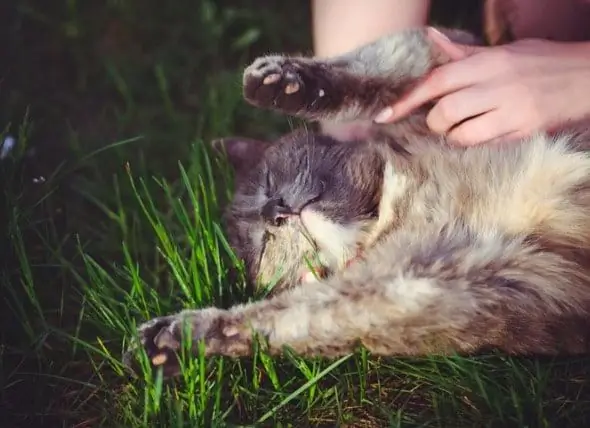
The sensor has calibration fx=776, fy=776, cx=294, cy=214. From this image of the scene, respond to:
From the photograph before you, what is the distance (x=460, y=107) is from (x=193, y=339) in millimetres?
885

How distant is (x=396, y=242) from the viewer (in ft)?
5.67

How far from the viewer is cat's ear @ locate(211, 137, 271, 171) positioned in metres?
2.31

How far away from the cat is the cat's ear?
219mm

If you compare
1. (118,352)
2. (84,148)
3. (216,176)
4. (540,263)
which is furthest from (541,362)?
(84,148)

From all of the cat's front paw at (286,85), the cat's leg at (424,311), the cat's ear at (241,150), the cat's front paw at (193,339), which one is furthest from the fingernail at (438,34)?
the cat's front paw at (193,339)

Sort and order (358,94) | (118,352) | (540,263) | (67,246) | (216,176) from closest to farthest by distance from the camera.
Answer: (540,263) < (118,352) < (358,94) < (67,246) < (216,176)

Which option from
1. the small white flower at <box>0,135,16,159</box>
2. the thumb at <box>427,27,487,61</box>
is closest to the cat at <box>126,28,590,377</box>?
the thumb at <box>427,27,487,61</box>

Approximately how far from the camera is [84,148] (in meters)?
2.61

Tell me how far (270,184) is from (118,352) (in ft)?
Result: 1.87

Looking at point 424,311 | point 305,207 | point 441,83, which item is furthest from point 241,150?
point 424,311

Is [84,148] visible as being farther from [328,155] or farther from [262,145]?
[328,155]

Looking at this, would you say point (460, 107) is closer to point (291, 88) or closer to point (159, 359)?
point (291, 88)

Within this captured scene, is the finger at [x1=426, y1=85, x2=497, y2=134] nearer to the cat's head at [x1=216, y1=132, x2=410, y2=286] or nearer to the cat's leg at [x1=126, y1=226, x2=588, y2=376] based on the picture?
the cat's head at [x1=216, y1=132, x2=410, y2=286]

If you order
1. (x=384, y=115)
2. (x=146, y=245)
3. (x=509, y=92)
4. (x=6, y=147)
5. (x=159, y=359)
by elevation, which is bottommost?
(x=146, y=245)
